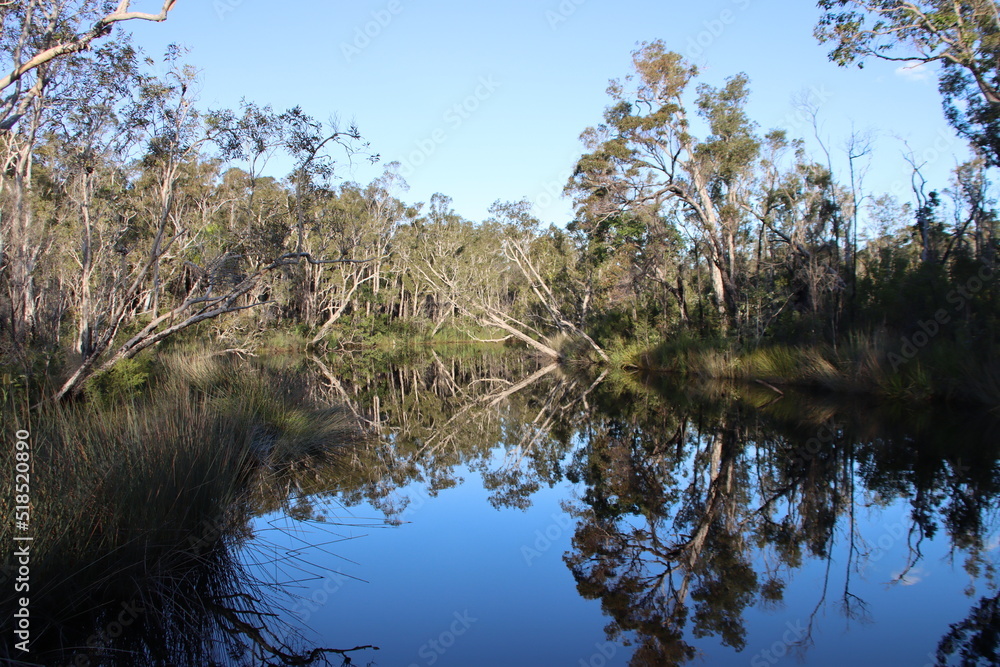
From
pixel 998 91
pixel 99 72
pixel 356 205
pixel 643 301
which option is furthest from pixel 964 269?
pixel 356 205

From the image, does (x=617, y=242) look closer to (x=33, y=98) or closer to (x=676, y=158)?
(x=676, y=158)

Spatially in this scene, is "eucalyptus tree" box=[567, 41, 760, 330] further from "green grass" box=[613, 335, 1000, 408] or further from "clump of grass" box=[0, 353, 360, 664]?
"clump of grass" box=[0, 353, 360, 664]

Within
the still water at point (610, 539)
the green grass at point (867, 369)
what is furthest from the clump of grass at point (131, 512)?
the green grass at point (867, 369)

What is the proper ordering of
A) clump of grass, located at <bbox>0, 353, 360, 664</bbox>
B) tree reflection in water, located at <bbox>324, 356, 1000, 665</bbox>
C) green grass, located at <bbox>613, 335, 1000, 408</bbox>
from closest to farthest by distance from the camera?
clump of grass, located at <bbox>0, 353, 360, 664</bbox> → tree reflection in water, located at <bbox>324, 356, 1000, 665</bbox> → green grass, located at <bbox>613, 335, 1000, 408</bbox>

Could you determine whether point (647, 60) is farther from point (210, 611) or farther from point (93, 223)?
point (210, 611)

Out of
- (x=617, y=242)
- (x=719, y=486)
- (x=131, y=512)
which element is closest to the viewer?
(x=131, y=512)

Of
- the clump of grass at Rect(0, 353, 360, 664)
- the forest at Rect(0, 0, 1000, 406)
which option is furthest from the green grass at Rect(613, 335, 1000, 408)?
the clump of grass at Rect(0, 353, 360, 664)

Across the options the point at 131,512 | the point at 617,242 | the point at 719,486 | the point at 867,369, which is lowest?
the point at 131,512

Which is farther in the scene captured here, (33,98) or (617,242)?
(617,242)

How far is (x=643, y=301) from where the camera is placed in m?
22.2

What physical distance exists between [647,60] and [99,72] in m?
12.8

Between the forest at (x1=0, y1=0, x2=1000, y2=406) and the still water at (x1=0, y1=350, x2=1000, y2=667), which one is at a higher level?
the forest at (x1=0, y1=0, x2=1000, y2=406)

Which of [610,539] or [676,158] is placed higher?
[676,158]

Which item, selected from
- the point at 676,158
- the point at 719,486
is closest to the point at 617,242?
the point at 676,158
